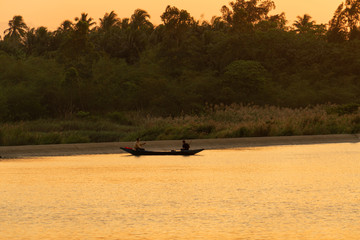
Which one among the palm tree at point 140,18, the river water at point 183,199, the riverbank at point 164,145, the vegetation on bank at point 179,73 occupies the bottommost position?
the river water at point 183,199

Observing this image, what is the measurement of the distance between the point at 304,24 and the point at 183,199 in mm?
100322

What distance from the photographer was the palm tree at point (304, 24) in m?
104

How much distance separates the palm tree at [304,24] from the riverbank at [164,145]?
229ft

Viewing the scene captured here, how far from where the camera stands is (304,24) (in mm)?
109812

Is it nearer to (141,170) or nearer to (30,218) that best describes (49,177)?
(141,170)

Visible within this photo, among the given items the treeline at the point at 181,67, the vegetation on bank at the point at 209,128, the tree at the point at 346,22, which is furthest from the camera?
the tree at the point at 346,22

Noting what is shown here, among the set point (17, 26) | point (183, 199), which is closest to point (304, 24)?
point (17, 26)

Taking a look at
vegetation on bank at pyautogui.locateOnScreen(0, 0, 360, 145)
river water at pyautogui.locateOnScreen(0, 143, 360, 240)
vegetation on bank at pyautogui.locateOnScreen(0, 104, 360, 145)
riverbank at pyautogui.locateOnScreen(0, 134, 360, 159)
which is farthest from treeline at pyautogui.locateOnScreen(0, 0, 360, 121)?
river water at pyautogui.locateOnScreen(0, 143, 360, 240)

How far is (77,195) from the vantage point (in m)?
14.5

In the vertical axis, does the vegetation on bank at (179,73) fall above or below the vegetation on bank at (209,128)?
above

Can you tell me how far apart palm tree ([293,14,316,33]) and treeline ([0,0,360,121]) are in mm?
2803

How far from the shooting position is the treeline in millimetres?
65000

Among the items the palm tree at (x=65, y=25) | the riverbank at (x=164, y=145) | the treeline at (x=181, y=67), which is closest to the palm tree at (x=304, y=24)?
the treeline at (x=181, y=67)

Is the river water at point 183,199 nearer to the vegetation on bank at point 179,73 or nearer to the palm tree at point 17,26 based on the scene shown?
the vegetation on bank at point 179,73
